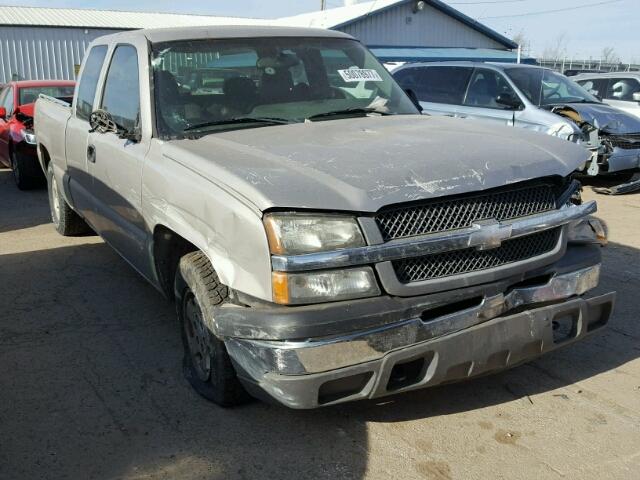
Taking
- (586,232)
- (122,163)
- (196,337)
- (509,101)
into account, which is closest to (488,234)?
(586,232)

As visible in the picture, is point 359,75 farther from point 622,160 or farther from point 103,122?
point 622,160

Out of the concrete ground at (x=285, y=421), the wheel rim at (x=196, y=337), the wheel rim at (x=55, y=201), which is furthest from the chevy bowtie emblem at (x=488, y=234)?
the wheel rim at (x=55, y=201)

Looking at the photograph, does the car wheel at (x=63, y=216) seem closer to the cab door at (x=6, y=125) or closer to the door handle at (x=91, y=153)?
the door handle at (x=91, y=153)

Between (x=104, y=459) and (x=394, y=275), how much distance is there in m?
1.56

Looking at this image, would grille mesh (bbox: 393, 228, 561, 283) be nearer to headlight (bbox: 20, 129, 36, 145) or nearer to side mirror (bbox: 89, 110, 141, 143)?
side mirror (bbox: 89, 110, 141, 143)

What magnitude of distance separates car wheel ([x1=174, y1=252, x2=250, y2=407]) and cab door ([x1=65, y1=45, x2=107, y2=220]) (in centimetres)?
190

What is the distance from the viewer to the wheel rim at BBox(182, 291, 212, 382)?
11.6 feet

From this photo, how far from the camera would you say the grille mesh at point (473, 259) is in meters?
2.97

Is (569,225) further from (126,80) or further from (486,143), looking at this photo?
(126,80)

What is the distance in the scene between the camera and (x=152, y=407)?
11.8ft

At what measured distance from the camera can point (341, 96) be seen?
178 inches

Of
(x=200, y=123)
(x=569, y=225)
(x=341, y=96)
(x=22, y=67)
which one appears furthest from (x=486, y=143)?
(x=22, y=67)

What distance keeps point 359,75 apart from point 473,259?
2.02m

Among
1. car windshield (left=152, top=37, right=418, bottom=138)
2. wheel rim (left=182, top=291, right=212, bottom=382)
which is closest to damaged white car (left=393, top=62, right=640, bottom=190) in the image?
car windshield (left=152, top=37, right=418, bottom=138)
